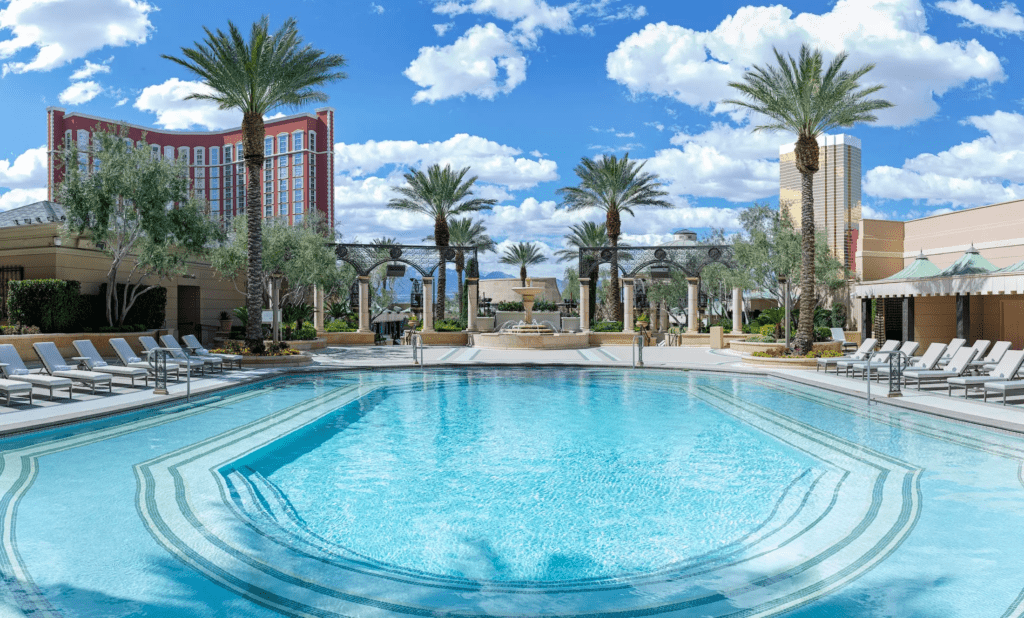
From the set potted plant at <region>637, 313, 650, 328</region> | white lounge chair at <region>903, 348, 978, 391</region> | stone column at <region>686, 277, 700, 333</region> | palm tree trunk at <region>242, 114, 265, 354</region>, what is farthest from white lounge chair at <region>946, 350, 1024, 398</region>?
potted plant at <region>637, 313, 650, 328</region>

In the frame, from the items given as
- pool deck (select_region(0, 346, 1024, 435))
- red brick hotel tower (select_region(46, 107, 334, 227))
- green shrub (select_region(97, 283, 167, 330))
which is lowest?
pool deck (select_region(0, 346, 1024, 435))

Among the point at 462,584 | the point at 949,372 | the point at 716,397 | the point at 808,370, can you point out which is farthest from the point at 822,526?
the point at 808,370

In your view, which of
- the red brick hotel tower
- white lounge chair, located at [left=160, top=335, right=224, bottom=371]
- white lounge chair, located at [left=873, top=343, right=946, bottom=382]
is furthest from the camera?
the red brick hotel tower

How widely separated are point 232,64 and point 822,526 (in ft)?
62.7

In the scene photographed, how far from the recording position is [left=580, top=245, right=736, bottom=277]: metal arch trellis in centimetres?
3184

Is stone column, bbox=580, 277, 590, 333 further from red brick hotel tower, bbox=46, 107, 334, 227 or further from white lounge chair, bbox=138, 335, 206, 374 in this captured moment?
red brick hotel tower, bbox=46, 107, 334, 227

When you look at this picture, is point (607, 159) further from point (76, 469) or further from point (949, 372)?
point (76, 469)

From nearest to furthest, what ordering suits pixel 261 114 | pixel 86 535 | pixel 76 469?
1. pixel 86 535
2. pixel 76 469
3. pixel 261 114

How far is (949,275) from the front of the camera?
19891mm

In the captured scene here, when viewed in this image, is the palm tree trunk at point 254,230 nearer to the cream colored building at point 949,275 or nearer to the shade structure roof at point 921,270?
the cream colored building at point 949,275

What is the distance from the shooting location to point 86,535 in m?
6.01

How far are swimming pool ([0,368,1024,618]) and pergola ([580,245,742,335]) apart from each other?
1909 cm

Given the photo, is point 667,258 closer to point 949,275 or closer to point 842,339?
point 842,339

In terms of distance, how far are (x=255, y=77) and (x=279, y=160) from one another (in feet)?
324
